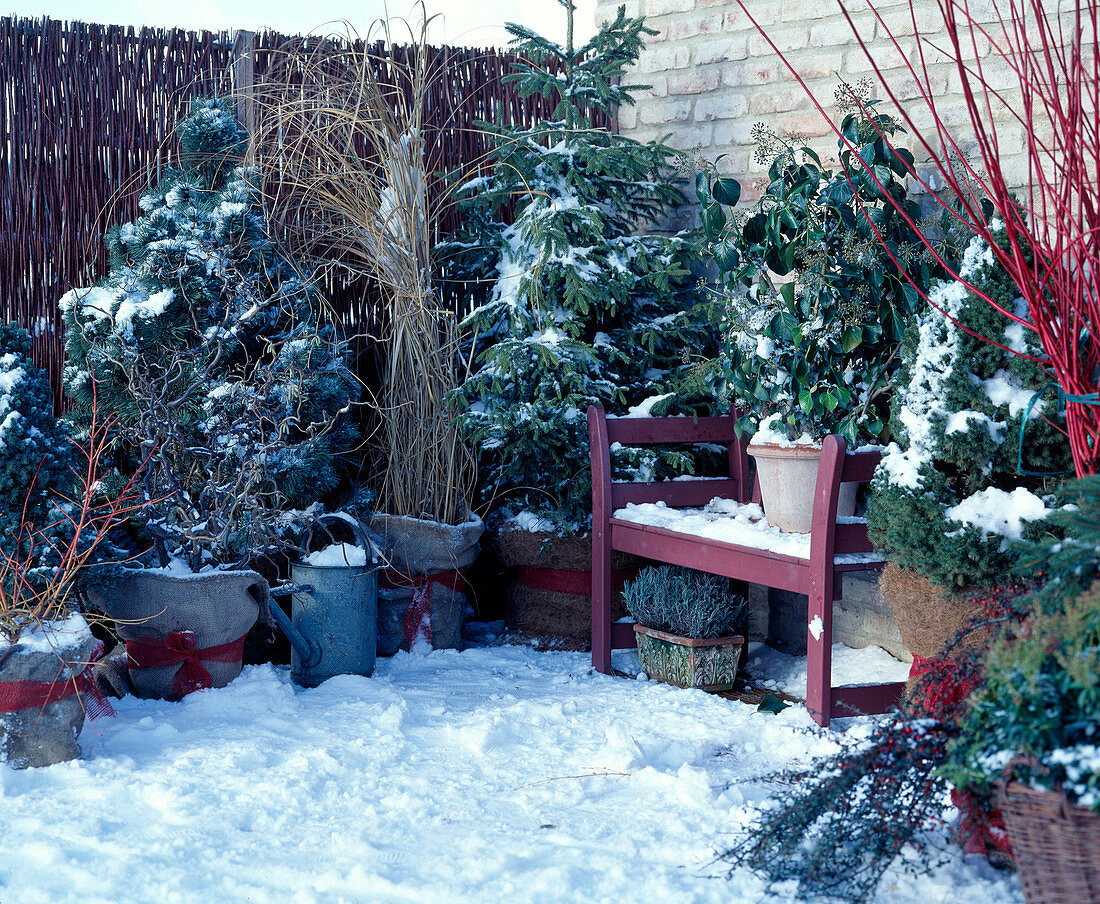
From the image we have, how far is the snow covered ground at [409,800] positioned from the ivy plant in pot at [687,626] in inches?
5.9

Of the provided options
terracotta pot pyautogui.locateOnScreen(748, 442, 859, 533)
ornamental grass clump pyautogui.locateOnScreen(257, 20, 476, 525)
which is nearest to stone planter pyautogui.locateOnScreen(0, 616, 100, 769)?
ornamental grass clump pyautogui.locateOnScreen(257, 20, 476, 525)

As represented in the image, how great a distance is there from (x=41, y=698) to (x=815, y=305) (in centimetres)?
224

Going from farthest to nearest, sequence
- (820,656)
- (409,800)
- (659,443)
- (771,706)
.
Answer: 1. (659,443)
2. (771,706)
3. (820,656)
4. (409,800)

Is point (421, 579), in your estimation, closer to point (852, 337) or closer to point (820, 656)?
point (820, 656)

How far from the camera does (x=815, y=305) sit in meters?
2.88

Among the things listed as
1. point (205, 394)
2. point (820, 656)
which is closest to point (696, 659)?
point (820, 656)

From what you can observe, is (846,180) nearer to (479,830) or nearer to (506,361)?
(506,361)

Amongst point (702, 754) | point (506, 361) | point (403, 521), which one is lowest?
point (702, 754)

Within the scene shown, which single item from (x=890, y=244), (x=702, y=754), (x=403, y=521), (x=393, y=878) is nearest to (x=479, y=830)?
(x=393, y=878)

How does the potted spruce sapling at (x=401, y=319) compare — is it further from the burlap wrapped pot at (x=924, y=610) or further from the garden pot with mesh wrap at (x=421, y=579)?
the burlap wrapped pot at (x=924, y=610)

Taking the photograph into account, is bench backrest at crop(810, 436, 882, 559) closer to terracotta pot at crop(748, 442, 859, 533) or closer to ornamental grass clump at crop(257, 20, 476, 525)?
terracotta pot at crop(748, 442, 859, 533)

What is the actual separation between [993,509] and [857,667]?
113 centimetres

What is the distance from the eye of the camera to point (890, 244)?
9.40ft

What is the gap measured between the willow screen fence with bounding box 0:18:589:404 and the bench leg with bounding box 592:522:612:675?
3.67 ft
